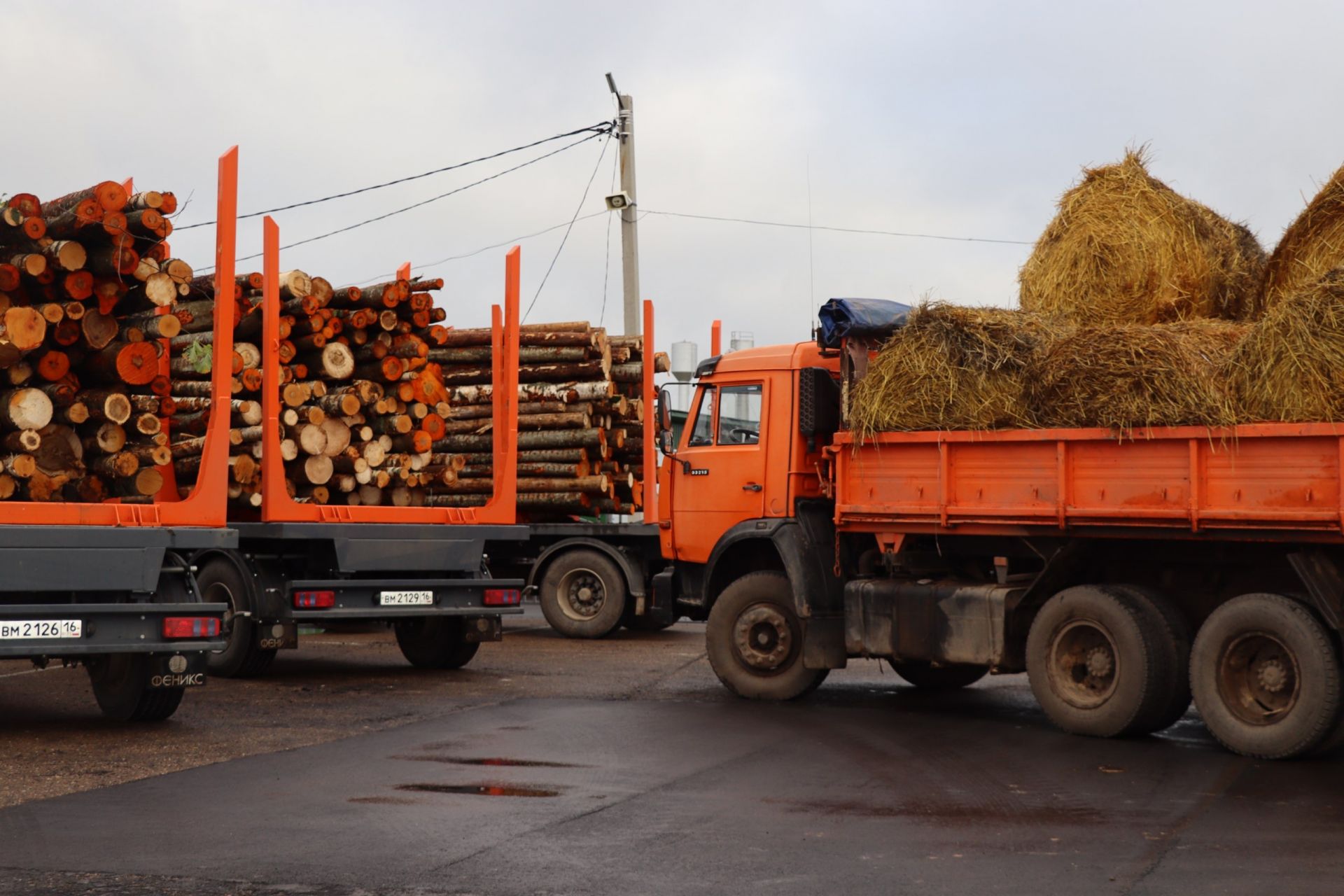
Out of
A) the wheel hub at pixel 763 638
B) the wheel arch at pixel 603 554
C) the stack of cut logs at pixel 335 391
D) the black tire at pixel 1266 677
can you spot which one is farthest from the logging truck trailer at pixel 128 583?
the wheel arch at pixel 603 554

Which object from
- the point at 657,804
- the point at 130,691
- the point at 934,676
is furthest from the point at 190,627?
the point at 934,676

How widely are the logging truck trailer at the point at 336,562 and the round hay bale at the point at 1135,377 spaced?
5.09m

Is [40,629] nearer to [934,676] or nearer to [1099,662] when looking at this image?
[1099,662]

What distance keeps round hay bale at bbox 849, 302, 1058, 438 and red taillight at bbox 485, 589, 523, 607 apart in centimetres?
363

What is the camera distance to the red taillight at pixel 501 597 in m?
13.0

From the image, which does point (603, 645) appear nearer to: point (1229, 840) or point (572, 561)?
point (572, 561)

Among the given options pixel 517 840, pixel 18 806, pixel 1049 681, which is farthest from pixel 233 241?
pixel 1049 681

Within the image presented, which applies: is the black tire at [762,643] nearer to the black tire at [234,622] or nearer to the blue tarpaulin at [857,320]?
the blue tarpaulin at [857,320]

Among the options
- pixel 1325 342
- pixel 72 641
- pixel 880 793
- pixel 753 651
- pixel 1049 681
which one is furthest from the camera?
pixel 753 651

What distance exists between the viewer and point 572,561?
17.1m

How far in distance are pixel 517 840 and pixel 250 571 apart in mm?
6179

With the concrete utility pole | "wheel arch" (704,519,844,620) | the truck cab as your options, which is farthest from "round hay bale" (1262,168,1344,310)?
the concrete utility pole

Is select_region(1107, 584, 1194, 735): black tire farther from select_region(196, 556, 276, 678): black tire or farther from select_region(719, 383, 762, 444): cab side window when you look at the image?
select_region(196, 556, 276, 678): black tire

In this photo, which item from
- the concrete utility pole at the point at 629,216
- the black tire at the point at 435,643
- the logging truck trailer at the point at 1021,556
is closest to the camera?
the logging truck trailer at the point at 1021,556
